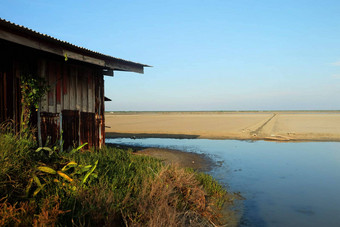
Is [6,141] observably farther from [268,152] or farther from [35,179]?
[268,152]

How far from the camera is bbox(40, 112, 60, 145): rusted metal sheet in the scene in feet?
28.2

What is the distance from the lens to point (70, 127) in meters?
9.70

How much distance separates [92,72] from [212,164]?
5760 millimetres

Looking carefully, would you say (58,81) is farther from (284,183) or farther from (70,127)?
(284,183)

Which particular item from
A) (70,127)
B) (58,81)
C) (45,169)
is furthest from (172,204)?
(58,81)

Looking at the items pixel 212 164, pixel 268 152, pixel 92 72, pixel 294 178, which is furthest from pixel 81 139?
pixel 268 152

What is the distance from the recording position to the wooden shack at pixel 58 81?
743cm

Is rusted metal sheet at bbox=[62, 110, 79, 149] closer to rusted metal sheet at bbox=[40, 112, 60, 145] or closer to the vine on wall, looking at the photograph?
A: rusted metal sheet at bbox=[40, 112, 60, 145]

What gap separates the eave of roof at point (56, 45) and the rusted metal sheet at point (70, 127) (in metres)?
1.93

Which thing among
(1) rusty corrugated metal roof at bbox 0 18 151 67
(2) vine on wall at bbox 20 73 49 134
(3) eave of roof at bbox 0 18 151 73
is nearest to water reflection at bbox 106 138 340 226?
(3) eave of roof at bbox 0 18 151 73

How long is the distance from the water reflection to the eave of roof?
5.07 metres

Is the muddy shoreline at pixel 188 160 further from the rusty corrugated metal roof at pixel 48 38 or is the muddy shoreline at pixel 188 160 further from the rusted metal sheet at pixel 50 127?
the rusty corrugated metal roof at pixel 48 38

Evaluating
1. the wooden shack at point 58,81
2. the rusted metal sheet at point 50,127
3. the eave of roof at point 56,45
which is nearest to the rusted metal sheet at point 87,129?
the wooden shack at point 58,81

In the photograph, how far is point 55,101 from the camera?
356 inches
